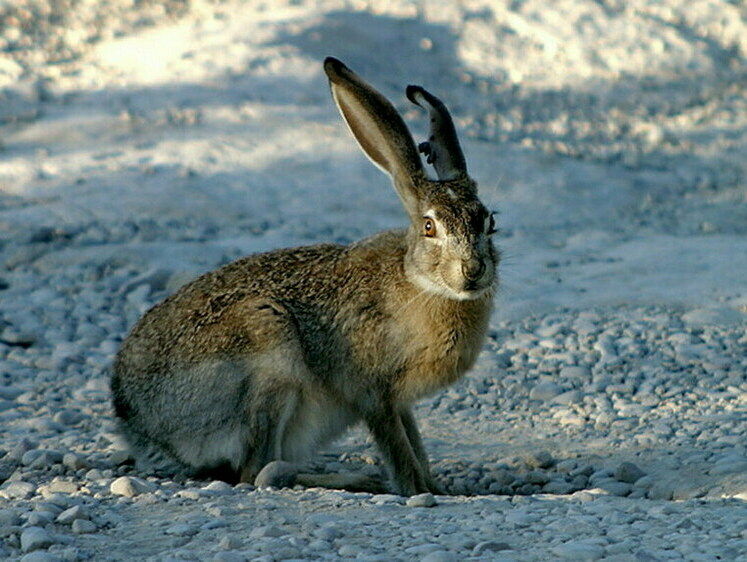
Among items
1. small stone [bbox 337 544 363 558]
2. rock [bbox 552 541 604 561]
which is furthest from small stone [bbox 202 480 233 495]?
rock [bbox 552 541 604 561]

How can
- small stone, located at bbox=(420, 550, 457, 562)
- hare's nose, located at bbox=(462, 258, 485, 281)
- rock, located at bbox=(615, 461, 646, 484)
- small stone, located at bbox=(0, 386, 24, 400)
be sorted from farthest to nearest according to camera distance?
1. small stone, located at bbox=(0, 386, 24, 400)
2. rock, located at bbox=(615, 461, 646, 484)
3. hare's nose, located at bbox=(462, 258, 485, 281)
4. small stone, located at bbox=(420, 550, 457, 562)

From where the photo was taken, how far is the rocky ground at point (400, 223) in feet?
15.1

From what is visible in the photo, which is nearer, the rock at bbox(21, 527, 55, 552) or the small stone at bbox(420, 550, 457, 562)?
the small stone at bbox(420, 550, 457, 562)

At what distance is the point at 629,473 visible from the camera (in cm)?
564

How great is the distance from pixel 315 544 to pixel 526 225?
6099mm

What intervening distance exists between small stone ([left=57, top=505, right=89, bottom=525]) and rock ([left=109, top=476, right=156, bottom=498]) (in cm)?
43

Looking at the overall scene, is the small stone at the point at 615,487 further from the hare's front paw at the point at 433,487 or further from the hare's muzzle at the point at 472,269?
the hare's muzzle at the point at 472,269

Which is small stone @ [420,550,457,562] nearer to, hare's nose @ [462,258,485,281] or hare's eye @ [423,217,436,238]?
hare's nose @ [462,258,485,281]

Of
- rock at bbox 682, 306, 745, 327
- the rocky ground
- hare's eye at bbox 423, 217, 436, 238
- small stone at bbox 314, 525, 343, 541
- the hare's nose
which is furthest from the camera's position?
rock at bbox 682, 306, 745, 327

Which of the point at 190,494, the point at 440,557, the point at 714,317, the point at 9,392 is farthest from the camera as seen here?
the point at 714,317

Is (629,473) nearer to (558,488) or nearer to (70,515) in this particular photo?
(558,488)

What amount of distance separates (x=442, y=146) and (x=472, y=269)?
0.81 meters

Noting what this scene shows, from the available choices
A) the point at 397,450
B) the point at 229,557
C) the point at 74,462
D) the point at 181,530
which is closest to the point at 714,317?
the point at 397,450

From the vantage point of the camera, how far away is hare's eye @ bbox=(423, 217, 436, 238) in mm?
5492
